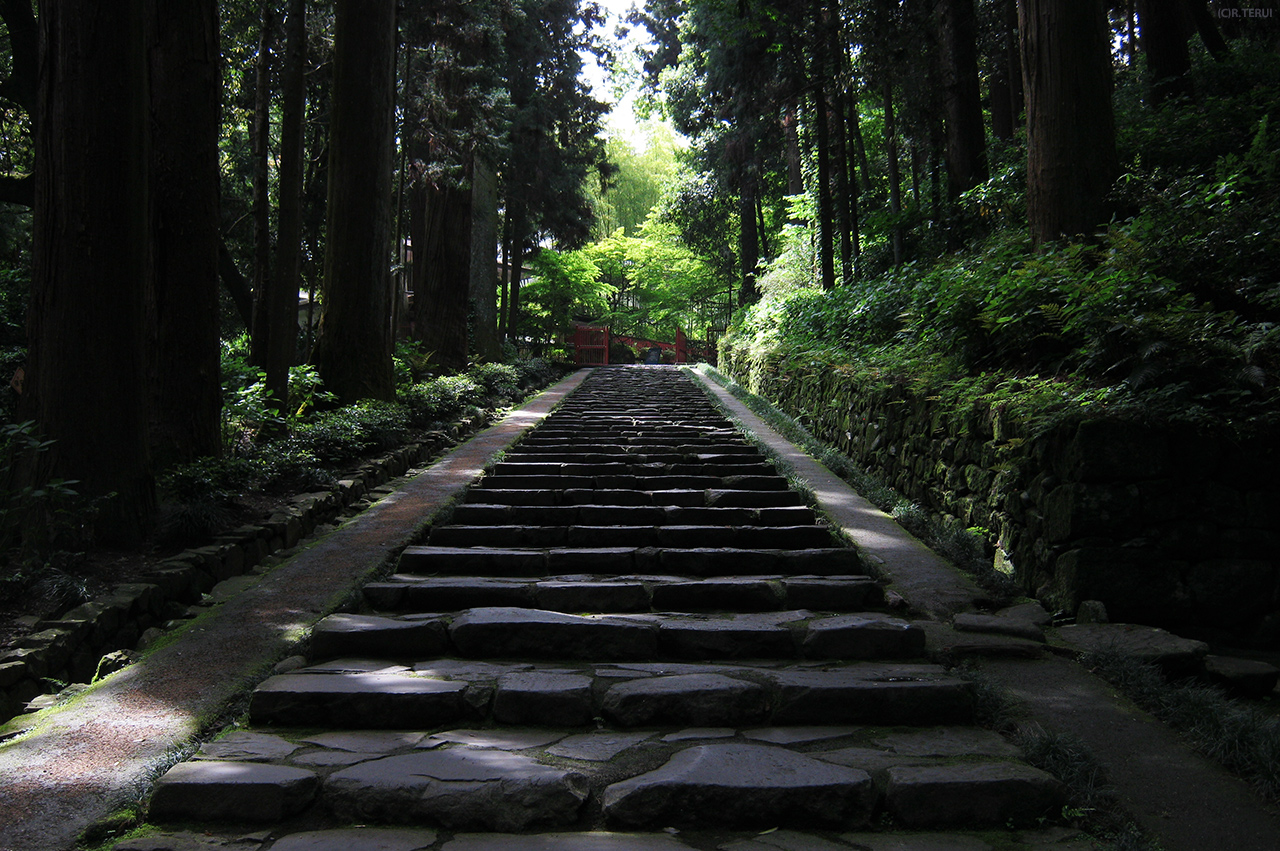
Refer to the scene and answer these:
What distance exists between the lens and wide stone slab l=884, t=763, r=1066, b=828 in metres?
2.52

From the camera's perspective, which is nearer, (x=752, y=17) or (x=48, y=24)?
(x=48, y=24)

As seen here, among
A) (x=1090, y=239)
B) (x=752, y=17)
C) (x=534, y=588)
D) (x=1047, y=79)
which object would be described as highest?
(x=752, y=17)

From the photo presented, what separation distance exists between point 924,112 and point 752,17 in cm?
414

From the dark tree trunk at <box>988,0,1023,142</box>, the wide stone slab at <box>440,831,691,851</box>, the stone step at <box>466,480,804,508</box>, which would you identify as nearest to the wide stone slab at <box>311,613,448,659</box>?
the wide stone slab at <box>440,831,691,851</box>

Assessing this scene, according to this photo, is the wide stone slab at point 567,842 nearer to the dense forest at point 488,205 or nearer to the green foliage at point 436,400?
the dense forest at point 488,205

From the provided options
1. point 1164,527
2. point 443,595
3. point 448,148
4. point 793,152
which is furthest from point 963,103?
point 443,595

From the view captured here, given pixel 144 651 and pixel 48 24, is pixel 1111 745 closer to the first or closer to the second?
pixel 144 651

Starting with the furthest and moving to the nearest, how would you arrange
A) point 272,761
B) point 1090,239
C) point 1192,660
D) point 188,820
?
point 1090,239 → point 1192,660 → point 272,761 → point 188,820

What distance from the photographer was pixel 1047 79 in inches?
265

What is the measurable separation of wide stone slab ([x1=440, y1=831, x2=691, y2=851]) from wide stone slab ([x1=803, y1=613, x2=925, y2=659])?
4.92 feet

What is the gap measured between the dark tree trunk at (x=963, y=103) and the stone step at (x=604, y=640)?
999cm

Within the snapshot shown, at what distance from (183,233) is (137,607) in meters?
3.33

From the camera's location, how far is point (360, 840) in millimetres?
2363

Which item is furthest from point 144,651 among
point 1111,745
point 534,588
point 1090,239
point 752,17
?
point 752,17
